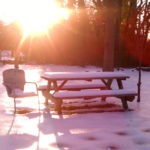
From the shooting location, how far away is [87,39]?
110ft

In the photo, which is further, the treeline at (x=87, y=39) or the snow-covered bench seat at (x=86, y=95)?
the treeline at (x=87, y=39)

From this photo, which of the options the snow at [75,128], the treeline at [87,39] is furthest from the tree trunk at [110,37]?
the treeline at [87,39]

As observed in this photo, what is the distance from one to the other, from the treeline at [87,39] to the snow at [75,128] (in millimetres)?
21037

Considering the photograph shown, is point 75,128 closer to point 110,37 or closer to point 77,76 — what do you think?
point 77,76

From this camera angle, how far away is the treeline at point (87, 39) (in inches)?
1287

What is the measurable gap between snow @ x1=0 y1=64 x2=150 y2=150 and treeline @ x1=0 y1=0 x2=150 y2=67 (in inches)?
828

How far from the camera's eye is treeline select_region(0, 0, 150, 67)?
3269cm

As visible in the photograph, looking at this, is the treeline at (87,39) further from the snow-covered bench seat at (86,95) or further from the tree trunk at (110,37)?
the snow-covered bench seat at (86,95)

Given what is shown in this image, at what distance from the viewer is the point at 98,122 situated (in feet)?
30.4

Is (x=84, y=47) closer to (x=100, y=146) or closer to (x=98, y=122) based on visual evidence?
(x=98, y=122)

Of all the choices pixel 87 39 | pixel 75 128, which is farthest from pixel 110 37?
pixel 87 39

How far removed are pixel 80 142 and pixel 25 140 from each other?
3.18ft

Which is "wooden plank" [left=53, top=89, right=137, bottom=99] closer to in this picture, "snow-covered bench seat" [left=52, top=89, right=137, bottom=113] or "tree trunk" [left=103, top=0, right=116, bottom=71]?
"snow-covered bench seat" [left=52, top=89, right=137, bottom=113]

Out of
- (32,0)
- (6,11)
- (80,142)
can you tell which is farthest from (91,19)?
(80,142)
